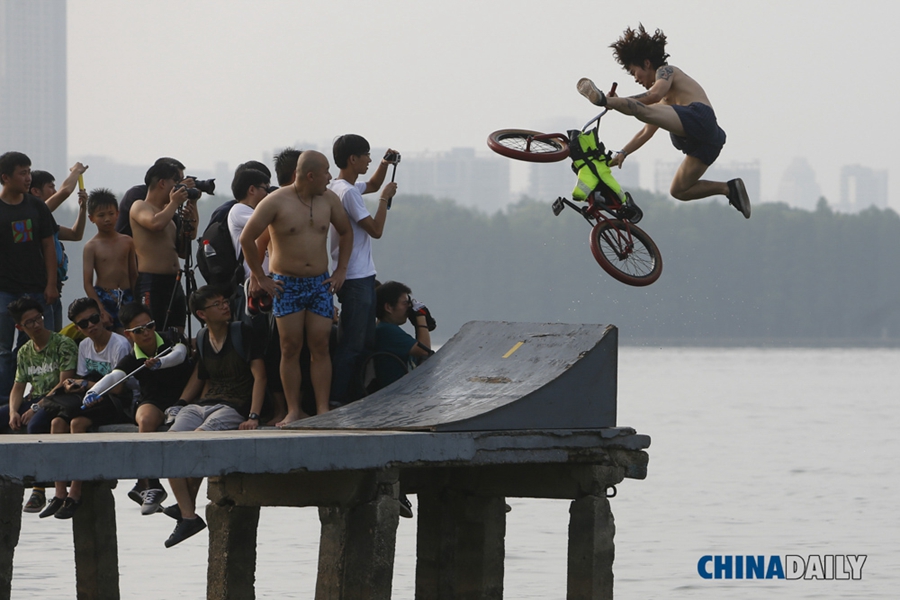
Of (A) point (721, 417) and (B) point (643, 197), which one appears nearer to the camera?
(A) point (721, 417)

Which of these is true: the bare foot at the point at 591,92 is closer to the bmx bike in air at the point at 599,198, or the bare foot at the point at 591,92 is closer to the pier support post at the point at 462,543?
the bmx bike in air at the point at 599,198

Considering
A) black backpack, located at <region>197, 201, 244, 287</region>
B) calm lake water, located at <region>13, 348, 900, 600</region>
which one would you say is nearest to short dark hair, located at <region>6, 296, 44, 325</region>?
black backpack, located at <region>197, 201, 244, 287</region>

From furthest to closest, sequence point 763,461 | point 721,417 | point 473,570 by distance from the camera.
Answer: point 721,417
point 763,461
point 473,570

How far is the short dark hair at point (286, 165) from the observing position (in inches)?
450

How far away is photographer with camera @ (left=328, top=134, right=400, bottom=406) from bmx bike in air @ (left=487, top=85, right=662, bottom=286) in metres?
A: 1.33

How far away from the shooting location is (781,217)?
113188 mm

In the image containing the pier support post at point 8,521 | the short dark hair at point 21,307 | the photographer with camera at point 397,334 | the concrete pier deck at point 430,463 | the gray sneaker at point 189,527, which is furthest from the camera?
the photographer with camera at point 397,334

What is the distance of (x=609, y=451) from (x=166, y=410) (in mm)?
3304

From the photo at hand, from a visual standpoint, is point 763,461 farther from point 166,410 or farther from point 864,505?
point 166,410

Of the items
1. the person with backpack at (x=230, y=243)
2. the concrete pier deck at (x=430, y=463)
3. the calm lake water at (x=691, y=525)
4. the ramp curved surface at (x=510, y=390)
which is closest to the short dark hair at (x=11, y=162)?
the person with backpack at (x=230, y=243)

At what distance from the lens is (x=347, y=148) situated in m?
11.5

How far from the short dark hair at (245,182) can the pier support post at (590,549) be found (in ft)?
11.3

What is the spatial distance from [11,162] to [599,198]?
467cm

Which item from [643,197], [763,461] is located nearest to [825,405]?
[763,461]
